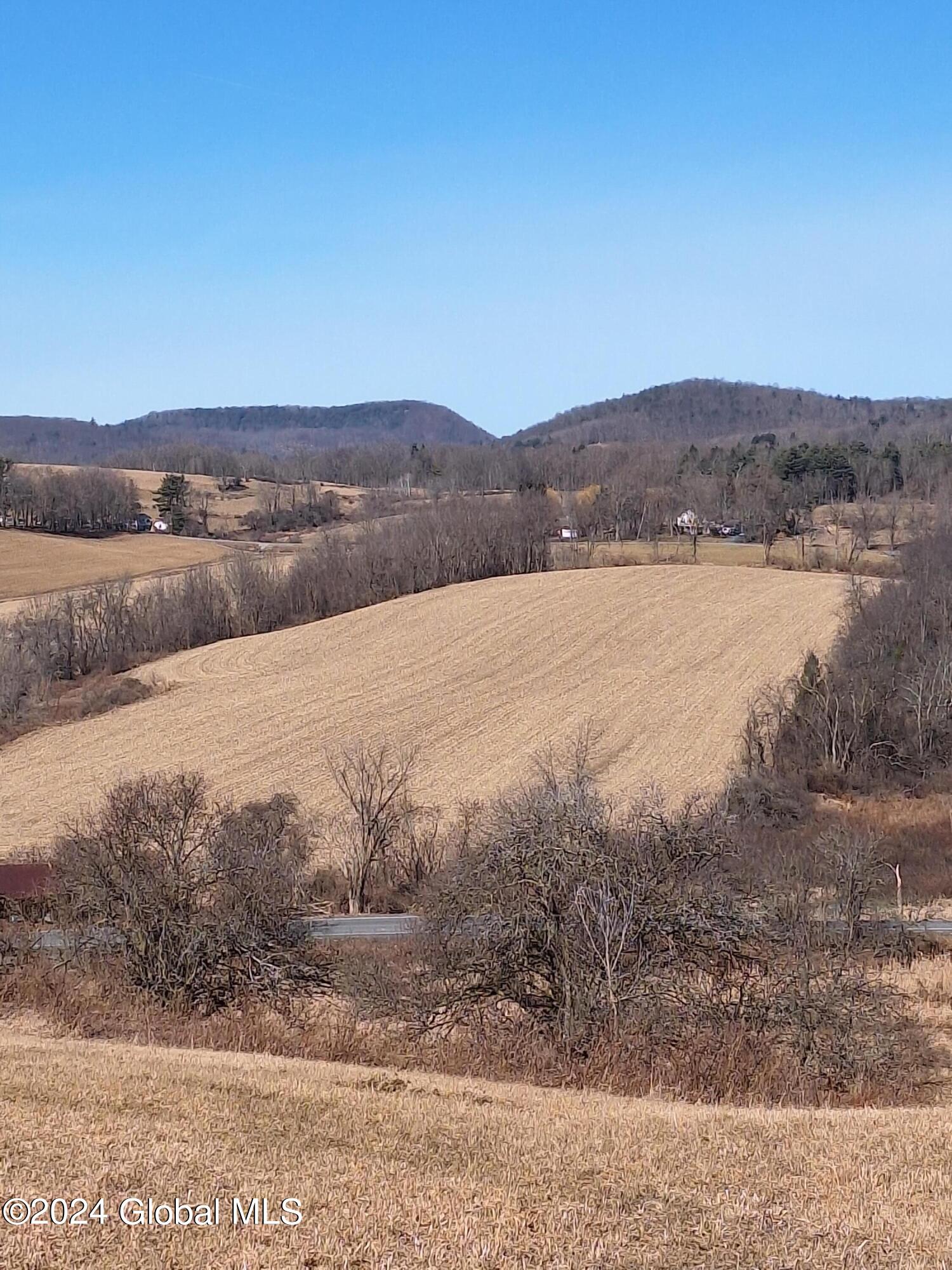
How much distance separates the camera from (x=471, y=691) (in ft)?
195

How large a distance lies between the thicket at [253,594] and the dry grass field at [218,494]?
169ft

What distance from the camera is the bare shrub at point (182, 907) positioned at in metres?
22.2

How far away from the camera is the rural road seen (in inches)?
1040

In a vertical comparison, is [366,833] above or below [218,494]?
below

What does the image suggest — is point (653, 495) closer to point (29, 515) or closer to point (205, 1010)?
point (29, 515)

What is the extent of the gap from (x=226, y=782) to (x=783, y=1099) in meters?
32.5

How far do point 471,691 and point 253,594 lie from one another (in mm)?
25729

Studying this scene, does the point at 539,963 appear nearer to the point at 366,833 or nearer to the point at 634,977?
the point at 634,977

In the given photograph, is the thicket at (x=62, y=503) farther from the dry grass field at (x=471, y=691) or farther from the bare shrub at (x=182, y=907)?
the bare shrub at (x=182, y=907)

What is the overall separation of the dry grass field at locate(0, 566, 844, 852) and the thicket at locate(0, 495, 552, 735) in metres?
3.66

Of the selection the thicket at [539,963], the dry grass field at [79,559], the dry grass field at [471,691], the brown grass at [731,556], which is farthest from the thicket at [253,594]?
the thicket at [539,963]

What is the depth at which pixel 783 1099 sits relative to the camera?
53.0ft

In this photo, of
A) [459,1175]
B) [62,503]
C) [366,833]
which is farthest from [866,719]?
[62,503]

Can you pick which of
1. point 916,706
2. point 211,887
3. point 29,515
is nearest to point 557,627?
point 916,706
